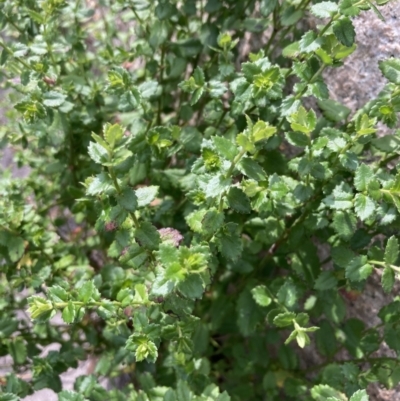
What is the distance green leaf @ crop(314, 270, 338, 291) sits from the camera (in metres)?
1.28

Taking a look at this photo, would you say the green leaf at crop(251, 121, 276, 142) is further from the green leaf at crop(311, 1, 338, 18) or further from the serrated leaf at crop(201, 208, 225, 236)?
the green leaf at crop(311, 1, 338, 18)

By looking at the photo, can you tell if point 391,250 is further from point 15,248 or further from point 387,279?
point 15,248

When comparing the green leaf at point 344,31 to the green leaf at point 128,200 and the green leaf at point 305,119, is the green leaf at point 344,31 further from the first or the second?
the green leaf at point 128,200

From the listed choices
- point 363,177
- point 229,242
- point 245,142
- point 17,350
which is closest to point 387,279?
point 363,177

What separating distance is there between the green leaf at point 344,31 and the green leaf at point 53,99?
67cm

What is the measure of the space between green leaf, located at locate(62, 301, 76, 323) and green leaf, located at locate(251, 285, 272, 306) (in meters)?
0.52

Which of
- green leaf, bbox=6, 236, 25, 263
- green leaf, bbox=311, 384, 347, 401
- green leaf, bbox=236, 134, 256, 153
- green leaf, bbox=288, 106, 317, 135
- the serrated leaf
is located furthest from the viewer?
green leaf, bbox=6, 236, 25, 263

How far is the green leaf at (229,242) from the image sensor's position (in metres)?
1.02

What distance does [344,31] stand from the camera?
1.03 meters

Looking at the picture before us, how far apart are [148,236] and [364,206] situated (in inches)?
17.1

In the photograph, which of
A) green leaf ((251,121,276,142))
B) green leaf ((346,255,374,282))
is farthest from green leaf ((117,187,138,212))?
green leaf ((346,255,374,282))

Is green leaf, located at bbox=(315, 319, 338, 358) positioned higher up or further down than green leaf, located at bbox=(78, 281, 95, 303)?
further down

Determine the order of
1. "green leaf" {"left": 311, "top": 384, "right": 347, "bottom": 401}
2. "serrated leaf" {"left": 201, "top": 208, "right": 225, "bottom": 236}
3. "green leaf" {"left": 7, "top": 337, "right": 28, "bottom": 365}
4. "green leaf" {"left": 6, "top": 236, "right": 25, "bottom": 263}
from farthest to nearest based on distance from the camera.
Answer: "green leaf" {"left": 7, "top": 337, "right": 28, "bottom": 365}
"green leaf" {"left": 6, "top": 236, "right": 25, "bottom": 263}
"green leaf" {"left": 311, "top": 384, "right": 347, "bottom": 401}
"serrated leaf" {"left": 201, "top": 208, "right": 225, "bottom": 236}

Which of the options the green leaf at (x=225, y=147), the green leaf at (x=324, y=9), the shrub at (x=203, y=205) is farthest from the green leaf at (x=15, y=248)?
the green leaf at (x=324, y=9)
